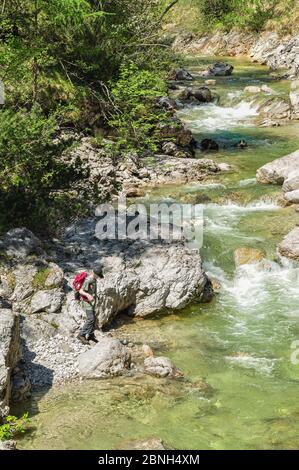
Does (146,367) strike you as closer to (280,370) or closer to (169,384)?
(169,384)

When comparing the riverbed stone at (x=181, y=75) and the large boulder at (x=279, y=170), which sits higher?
the riverbed stone at (x=181, y=75)

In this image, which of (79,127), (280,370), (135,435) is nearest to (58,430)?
(135,435)

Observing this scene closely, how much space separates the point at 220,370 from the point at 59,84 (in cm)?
1659

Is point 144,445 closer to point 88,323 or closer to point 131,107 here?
point 88,323

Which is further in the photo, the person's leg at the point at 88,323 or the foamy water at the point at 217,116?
the foamy water at the point at 217,116

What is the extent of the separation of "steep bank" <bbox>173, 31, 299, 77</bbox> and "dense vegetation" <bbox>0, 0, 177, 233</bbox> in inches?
857

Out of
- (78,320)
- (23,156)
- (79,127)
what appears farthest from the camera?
(79,127)

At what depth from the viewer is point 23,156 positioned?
47.3 feet

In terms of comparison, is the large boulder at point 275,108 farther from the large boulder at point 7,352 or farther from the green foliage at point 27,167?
the large boulder at point 7,352

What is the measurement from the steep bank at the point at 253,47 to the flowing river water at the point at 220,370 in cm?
2838

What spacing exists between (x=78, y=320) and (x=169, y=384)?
3092 mm

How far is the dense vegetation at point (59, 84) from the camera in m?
14.8

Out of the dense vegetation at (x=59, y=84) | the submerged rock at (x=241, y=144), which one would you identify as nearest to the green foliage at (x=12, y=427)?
the dense vegetation at (x=59, y=84)

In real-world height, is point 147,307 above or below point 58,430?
above
